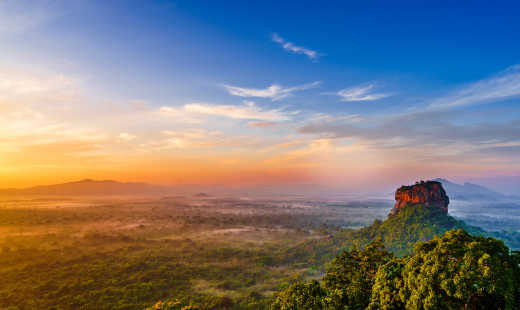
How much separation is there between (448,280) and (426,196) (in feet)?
254

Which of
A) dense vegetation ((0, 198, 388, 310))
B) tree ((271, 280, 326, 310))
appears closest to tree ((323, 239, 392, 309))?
tree ((271, 280, 326, 310))

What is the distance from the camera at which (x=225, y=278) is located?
50625 millimetres

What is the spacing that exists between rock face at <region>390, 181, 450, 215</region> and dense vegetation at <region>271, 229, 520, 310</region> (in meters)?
74.2

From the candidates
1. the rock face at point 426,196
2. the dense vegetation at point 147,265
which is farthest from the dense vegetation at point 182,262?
the rock face at point 426,196

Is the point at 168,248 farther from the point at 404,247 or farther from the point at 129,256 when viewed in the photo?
the point at 404,247

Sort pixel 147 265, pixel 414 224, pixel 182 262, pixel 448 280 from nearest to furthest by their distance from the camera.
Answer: pixel 448 280 < pixel 147 265 < pixel 182 262 < pixel 414 224

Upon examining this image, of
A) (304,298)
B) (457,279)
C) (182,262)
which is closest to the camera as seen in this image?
(457,279)

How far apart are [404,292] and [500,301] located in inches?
144

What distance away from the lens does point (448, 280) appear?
1073 centimetres

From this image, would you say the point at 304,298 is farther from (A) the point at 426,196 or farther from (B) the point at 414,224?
(A) the point at 426,196

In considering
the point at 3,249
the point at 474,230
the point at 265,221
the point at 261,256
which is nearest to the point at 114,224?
the point at 3,249

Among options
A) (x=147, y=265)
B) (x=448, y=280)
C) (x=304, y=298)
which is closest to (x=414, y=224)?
(x=304, y=298)

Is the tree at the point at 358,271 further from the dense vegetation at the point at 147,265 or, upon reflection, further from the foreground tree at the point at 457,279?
the dense vegetation at the point at 147,265

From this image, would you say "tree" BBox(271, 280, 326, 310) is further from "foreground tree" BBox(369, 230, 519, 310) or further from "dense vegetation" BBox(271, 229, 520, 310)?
"foreground tree" BBox(369, 230, 519, 310)
